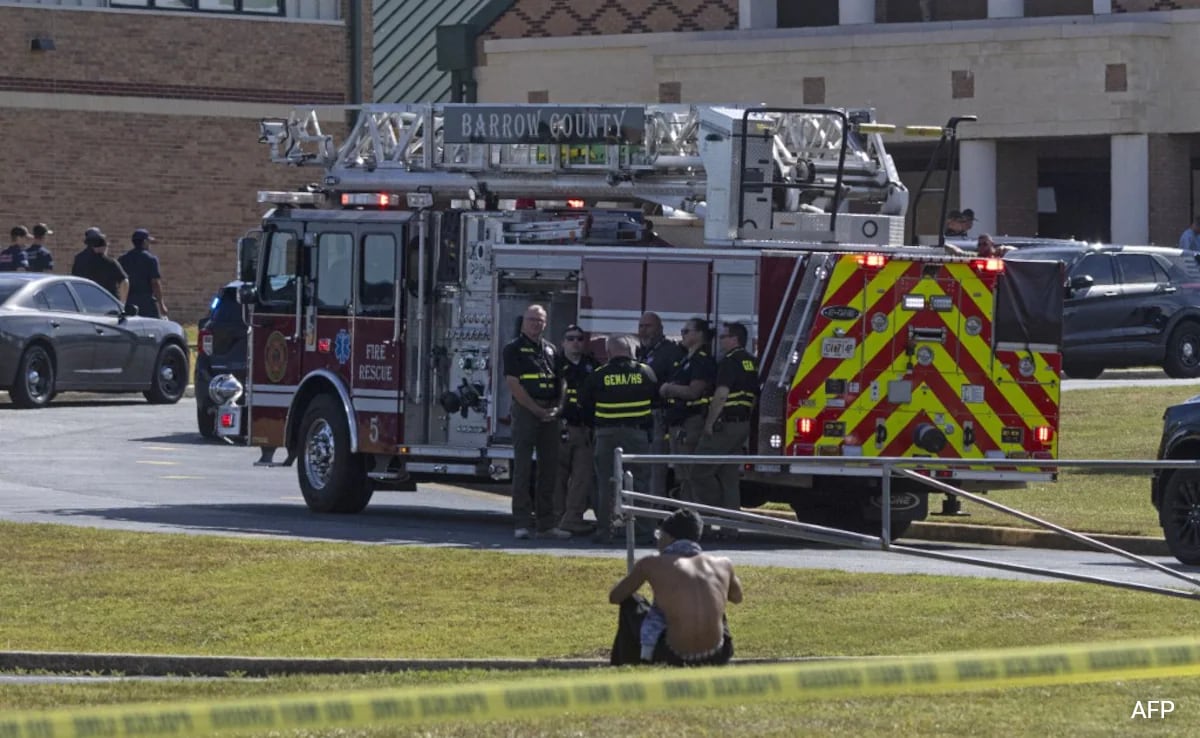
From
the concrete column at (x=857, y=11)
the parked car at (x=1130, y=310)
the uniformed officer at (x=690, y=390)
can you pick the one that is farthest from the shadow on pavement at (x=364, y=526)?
the concrete column at (x=857, y=11)

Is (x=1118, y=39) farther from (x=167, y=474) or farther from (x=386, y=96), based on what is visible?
(x=167, y=474)

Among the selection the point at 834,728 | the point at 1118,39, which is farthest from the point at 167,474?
the point at 1118,39

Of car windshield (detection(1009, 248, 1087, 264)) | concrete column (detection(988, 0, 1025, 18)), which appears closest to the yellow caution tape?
car windshield (detection(1009, 248, 1087, 264))

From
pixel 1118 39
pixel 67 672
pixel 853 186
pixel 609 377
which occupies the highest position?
pixel 1118 39

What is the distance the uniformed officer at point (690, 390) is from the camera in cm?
1770

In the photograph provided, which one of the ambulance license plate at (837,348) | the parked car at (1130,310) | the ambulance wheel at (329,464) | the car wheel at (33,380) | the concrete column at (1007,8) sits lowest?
the ambulance wheel at (329,464)

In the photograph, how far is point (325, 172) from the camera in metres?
20.7

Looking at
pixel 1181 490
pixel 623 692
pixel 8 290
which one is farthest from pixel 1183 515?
pixel 8 290

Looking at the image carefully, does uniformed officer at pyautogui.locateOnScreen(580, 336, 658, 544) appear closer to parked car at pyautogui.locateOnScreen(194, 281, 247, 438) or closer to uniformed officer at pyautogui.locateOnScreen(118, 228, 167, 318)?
parked car at pyautogui.locateOnScreen(194, 281, 247, 438)

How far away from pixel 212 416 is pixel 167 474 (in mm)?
3065

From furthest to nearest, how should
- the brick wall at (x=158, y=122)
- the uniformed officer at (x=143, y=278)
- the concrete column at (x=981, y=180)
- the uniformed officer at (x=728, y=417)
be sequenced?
the concrete column at (x=981, y=180) < the brick wall at (x=158, y=122) < the uniformed officer at (x=143, y=278) < the uniformed officer at (x=728, y=417)

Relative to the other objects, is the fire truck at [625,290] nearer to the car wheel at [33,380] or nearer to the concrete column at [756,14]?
the car wheel at [33,380]

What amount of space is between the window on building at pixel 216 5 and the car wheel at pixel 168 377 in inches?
498

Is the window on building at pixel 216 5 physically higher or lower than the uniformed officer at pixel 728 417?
higher
